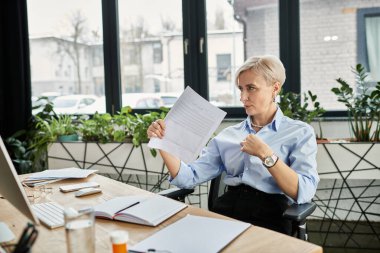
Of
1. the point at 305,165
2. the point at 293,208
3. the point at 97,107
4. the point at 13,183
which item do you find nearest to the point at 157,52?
the point at 97,107

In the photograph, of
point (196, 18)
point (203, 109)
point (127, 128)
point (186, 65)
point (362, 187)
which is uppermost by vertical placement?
point (196, 18)

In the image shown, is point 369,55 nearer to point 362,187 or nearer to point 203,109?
point 362,187

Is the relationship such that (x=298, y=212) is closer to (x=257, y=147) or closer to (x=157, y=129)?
(x=257, y=147)

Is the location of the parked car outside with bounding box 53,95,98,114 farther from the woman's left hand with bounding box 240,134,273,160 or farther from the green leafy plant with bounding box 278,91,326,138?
the woman's left hand with bounding box 240,134,273,160

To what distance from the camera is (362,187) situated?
10.2ft

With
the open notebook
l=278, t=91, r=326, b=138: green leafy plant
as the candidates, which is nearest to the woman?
the open notebook

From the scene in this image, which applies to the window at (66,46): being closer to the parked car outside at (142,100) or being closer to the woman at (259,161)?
the parked car outside at (142,100)

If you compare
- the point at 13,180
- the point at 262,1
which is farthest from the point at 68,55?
the point at 13,180

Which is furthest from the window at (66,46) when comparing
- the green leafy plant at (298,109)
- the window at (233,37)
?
the green leafy plant at (298,109)

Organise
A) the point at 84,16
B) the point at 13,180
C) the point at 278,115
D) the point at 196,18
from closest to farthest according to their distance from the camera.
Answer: the point at 13,180, the point at 278,115, the point at 196,18, the point at 84,16

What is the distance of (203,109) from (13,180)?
33.2 inches

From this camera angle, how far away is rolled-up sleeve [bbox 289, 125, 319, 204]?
1558 millimetres

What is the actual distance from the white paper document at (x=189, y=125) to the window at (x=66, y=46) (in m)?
2.17

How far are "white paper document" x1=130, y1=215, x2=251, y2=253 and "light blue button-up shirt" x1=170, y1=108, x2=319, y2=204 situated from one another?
469mm
